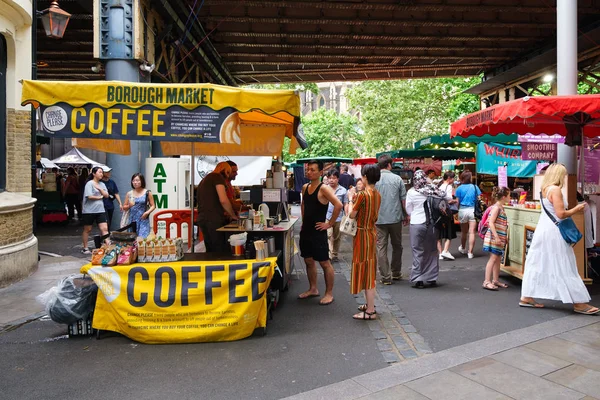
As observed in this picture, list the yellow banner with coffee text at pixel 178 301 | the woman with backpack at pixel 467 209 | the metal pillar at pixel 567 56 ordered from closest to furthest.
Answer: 1. the yellow banner with coffee text at pixel 178 301
2. the metal pillar at pixel 567 56
3. the woman with backpack at pixel 467 209

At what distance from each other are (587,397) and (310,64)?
18.2 metres

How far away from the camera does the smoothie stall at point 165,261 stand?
5121mm

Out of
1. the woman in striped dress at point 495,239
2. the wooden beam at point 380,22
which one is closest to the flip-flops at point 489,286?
the woman in striped dress at point 495,239

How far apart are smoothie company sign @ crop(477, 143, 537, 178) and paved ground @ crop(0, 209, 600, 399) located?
785cm

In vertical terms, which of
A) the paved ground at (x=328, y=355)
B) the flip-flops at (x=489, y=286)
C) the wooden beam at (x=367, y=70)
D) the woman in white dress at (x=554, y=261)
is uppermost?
the wooden beam at (x=367, y=70)

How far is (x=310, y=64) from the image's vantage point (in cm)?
2039

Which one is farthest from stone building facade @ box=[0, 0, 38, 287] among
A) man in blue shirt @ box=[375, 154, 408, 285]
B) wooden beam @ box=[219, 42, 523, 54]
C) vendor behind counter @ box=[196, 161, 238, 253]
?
wooden beam @ box=[219, 42, 523, 54]

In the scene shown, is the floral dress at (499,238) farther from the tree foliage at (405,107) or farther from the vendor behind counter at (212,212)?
the tree foliage at (405,107)

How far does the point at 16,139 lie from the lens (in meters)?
8.57

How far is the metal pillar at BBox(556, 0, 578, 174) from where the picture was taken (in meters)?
7.91

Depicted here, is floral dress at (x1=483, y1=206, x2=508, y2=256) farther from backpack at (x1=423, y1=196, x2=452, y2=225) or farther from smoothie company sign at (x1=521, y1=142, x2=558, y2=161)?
smoothie company sign at (x1=521, y1=142, x2=558, y2=161)

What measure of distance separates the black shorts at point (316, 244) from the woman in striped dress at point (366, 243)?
2.47 feet

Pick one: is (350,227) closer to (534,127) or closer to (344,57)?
(534,127)

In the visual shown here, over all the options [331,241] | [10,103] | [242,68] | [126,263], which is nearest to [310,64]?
[242,68]
